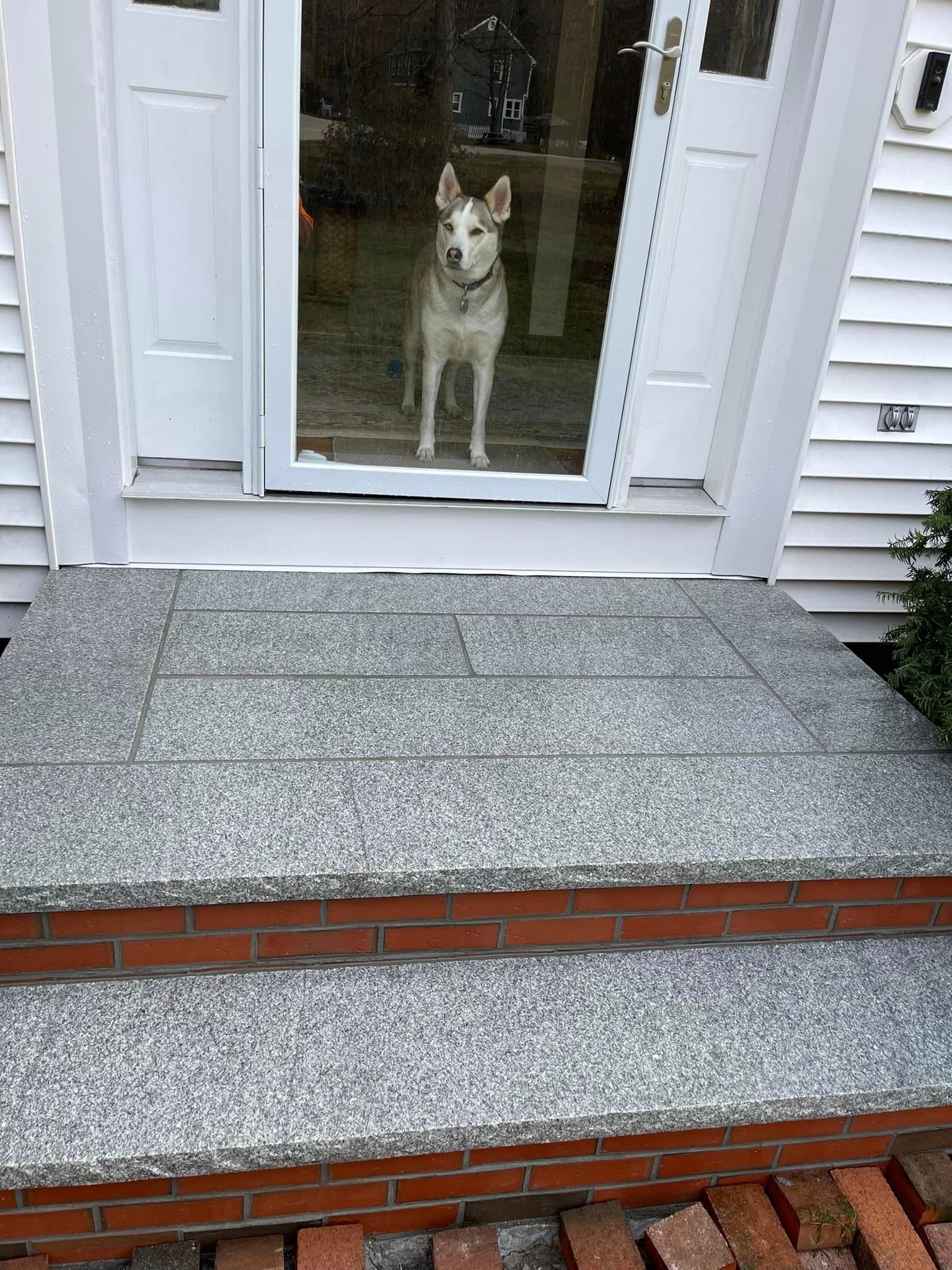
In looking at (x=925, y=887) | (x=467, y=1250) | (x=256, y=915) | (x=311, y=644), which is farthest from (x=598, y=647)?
(x=467, y=1250)

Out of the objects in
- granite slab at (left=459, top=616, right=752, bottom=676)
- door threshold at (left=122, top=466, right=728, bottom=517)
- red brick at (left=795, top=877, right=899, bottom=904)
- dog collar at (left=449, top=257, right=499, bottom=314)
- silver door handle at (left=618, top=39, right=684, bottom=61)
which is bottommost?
red brick at (left=795, top=877, right=899, bottom=904)

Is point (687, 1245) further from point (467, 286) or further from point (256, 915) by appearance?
point (467, 286)

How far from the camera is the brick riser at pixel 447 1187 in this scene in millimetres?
1540

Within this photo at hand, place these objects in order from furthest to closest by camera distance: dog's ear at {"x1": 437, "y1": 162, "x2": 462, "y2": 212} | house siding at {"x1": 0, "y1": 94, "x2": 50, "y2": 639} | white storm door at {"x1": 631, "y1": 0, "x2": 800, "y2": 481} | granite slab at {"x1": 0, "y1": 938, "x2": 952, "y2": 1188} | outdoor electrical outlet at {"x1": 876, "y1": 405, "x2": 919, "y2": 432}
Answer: outdoor electrical outlet at {"x1": 876, "y1": 405, "x2": 919, "y2": 432} < dog's ear at {"x1": 437, "y1": 162, "x2": 462, "y2": 212} < white storm door at {"x1": 631, "y1": 0, "x2": 800, "y2": 481} < house siding at {"x1": 0, "y1": 94, "x2": 50, "y2": 639} < granite slab at {"x1": 0, "y1": 938, "x2": 952, "y2": 1188}

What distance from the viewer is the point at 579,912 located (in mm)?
1917

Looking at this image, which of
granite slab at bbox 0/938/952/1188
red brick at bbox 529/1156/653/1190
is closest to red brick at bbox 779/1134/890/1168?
granite slab at bbox 0/938/952/1188

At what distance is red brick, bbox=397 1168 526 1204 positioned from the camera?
5.37 feet

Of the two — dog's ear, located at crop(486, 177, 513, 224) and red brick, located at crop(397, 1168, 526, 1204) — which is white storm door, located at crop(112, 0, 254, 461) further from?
red brick, located at crop(397, 1168, 526, 1204)

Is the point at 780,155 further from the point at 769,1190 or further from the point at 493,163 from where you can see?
A: the point at 769,1190

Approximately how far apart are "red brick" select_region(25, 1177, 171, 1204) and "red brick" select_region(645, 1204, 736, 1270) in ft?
2.57

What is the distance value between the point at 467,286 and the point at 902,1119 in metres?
2.35

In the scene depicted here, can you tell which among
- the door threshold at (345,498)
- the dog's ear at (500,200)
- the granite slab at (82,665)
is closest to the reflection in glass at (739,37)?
the dog's ear at (500,200)

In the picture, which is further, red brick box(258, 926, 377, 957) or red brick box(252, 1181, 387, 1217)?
red brick box(258, 926, 377, 957)

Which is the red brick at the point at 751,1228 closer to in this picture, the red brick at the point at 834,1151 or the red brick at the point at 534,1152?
the red brick at the point at 834,1151
